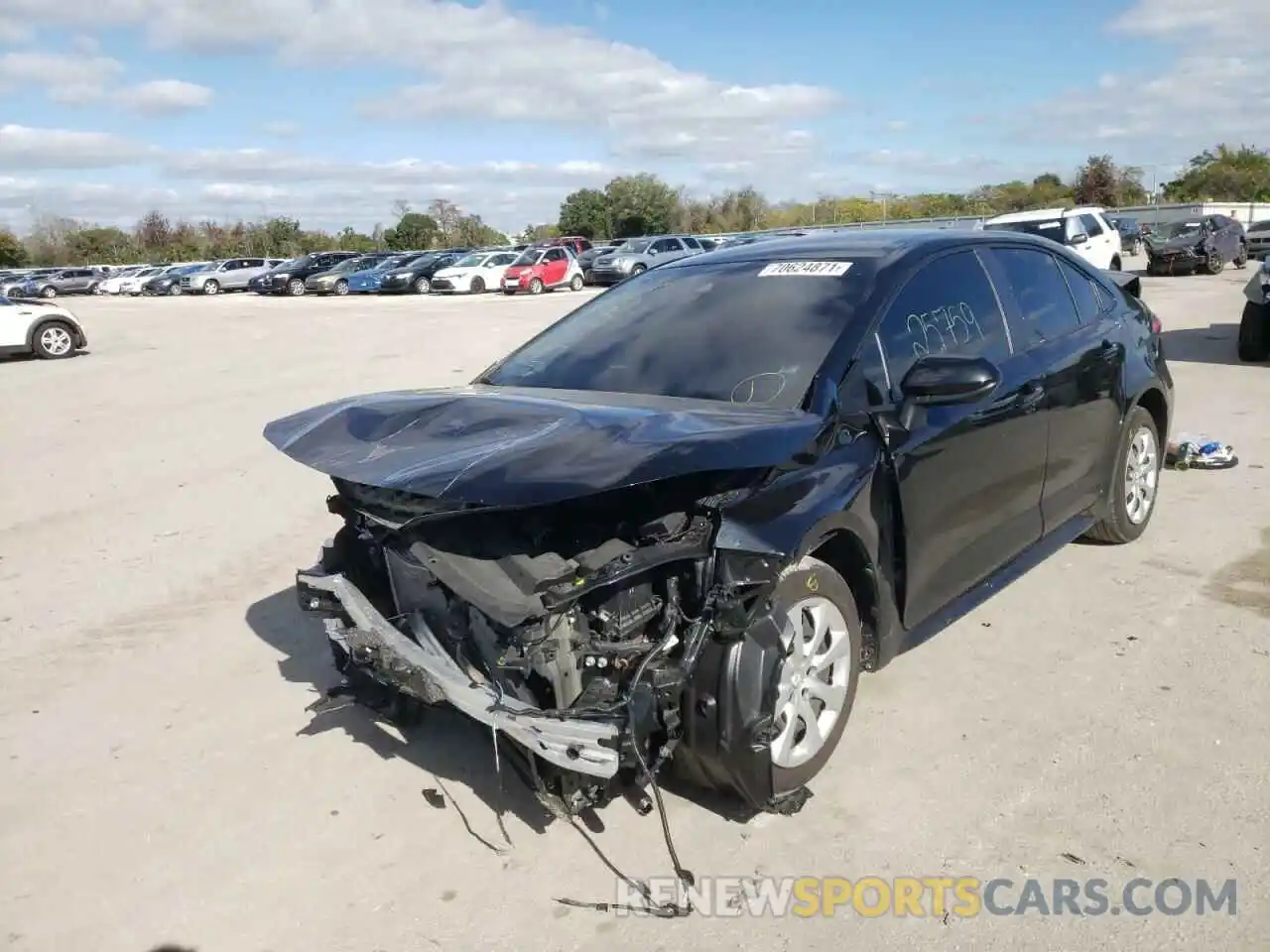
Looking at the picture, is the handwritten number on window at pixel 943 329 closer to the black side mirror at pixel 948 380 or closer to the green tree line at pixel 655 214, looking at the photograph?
the black side mirror at pixel 948 380

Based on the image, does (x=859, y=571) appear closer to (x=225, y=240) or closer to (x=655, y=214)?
(x=655, y=214)

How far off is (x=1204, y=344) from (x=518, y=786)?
13.3m

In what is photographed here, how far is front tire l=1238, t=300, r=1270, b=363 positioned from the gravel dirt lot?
6.28 m

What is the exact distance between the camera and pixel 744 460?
308 centimetres

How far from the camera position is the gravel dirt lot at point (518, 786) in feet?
9.84

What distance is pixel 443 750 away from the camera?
3.95 metres

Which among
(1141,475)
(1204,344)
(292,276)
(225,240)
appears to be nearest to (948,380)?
(1141,475)

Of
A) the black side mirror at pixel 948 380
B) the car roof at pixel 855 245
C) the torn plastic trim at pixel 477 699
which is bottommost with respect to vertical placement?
the torn plastic trim at pixel 477 699

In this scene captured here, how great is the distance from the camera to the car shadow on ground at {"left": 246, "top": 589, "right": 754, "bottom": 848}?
137 inches

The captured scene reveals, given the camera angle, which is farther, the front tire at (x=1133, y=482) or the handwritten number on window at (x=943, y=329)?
the front tire at (x=1133, y=482)

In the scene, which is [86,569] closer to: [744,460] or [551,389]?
[551,389]

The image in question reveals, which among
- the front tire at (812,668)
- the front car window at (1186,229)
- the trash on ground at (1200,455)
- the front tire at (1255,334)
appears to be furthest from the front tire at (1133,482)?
the front car window at (1186,229)

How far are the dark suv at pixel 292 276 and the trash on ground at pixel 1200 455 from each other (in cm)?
3932

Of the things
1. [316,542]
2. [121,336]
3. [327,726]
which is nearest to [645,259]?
[121,336]
